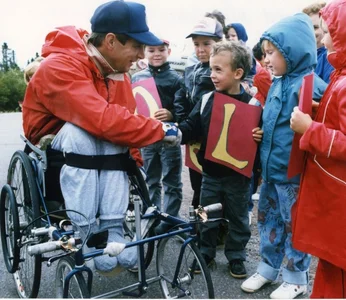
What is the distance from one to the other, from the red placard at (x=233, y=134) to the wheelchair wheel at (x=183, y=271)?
0.69m

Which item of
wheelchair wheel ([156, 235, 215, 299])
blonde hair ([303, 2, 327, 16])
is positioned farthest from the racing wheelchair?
blonde hair ([303, 2, 327, 16])

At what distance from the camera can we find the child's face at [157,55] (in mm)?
3697

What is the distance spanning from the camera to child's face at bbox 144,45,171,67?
3.70 metres

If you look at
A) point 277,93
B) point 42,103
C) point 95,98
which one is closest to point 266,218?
point 277,93

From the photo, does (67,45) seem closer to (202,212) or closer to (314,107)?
(202,212)

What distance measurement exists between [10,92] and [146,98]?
28.5m

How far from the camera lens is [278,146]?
258 cm

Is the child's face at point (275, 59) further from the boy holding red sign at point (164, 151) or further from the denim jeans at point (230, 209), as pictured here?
the boy holding red sign at point (164, 151)

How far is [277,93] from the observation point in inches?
102

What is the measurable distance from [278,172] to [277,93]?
454 millimetres

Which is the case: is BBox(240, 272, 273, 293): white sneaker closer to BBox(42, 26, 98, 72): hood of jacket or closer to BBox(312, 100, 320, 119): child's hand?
BBox(312, 100, 320, 119): child's hand

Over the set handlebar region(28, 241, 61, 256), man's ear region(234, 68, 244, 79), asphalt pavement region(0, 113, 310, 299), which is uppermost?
man's ear region(234, 68, 244, 79)

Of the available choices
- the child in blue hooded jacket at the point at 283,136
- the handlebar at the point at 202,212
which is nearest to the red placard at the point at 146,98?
the child in blue hooded jacket at the point at 283,136

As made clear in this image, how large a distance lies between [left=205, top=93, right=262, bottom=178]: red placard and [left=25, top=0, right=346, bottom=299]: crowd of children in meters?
0.06
